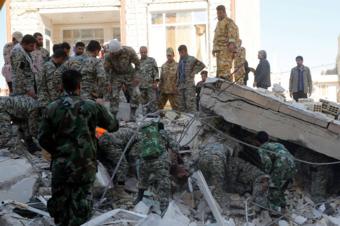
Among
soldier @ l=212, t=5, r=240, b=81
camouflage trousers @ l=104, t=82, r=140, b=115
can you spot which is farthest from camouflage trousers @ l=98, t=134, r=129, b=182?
soldier @ l=212, t=5, r=240, b=81

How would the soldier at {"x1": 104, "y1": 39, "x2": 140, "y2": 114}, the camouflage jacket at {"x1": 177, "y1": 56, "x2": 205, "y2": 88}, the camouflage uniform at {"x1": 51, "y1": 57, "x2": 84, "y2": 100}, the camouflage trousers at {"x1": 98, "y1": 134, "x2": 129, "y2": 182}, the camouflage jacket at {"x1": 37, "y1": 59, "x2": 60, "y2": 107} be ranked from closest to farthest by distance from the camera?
the camouflage trousers at {"x1": 98, "y1": 134, "x2": 129, "y2": 182} → the camouflage uniform at {"x1": 51, "y1": 57, "x2": 84, "y2": 100} → the camouflage jacket at {"x1": 37, "y1": 59, "x2": 60, "y2": 107} → the soldier at {"x1": 104, "y1": 39, "x2": 140, "y2": 114} → the camouflage jacket at {"x1": 177, "y1": 56, "x2": 205, "y2": 88}

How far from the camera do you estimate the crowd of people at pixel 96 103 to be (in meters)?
4.59

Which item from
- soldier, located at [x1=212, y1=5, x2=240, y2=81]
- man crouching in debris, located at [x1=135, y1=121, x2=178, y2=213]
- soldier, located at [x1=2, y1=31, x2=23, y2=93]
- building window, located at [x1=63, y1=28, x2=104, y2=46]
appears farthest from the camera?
building window, located at [x1=63, y1=28, x2=104, y2=46]

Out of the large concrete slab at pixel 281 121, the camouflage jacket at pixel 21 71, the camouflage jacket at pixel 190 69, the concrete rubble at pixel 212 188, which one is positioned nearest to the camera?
the concrete rubble at pixel 212 188

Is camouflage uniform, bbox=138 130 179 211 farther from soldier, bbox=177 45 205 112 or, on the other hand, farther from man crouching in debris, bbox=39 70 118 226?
soldier, bbox=177 45 205 112

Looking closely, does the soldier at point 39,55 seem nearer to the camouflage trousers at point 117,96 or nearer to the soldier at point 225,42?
the camouflage trousers at point 117,96

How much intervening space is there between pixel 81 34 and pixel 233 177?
47.6 ft

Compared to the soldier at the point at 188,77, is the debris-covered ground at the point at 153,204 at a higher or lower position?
lower

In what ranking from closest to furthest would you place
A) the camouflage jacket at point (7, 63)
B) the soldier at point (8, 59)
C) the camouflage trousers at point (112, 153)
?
the camouflage trousers at point (112, 153) → the soldier at point (8, 59) → the camouflage jacket at point (7, 63)

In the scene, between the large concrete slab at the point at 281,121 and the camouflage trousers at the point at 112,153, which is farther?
the large concrete slab at the point at 281,121


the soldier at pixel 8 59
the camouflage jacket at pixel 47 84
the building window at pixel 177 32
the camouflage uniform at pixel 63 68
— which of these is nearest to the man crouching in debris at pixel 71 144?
the camouflage uniform at pixel 63 68

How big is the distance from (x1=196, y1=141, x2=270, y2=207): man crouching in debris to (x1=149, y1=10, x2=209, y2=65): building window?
1109 centimetres

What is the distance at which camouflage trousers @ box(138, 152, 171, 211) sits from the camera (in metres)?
6.81

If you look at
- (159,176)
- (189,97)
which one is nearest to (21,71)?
(159,176)
